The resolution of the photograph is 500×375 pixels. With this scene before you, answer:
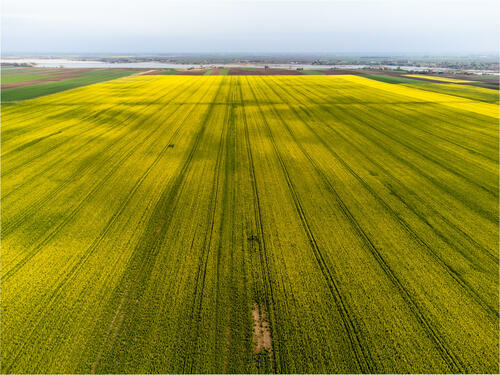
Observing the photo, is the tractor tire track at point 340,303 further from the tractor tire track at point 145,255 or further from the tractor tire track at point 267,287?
the tractor tire track at point 145,255

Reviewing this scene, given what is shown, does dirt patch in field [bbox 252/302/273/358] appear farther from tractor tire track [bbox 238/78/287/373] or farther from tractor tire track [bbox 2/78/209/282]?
tractor tire track [bbox 2/78/209/282]

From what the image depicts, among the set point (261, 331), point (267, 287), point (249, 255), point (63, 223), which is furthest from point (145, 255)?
point (261, 331)

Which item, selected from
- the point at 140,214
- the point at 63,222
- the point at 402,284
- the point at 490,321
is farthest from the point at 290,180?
the point at 63,222

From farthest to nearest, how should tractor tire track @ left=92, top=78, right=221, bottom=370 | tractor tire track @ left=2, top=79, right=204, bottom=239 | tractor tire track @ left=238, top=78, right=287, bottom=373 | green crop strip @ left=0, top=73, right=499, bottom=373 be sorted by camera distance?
tractor tire track @ left=2, top=79, right=204, bottom=239, tractor tire track @ left=92, top=78, right=221, bottom=370, green crop strip @ left=0, top=73, right=499, bottom=373, tractor tire track @ left=238, top=78, right=287, bottom=373

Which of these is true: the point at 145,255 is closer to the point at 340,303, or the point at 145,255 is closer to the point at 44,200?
the point at 340,303

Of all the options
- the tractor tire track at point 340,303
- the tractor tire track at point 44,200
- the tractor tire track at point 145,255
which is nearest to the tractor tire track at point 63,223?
the tractor tire track at point 44,200

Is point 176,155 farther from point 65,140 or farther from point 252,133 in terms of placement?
point 65,140

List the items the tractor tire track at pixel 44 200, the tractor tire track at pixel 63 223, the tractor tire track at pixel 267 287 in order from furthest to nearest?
the tractor tire track at pixel 44 200
the tractor tire track at pixel 63 223
the tractor tire track at pixel 267 287

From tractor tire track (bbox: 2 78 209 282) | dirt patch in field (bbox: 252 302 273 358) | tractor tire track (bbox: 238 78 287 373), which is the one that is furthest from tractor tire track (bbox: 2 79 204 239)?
dirt patch in field (bbox: 252 302 273 358)

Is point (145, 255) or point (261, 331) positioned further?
point (145, 255)
